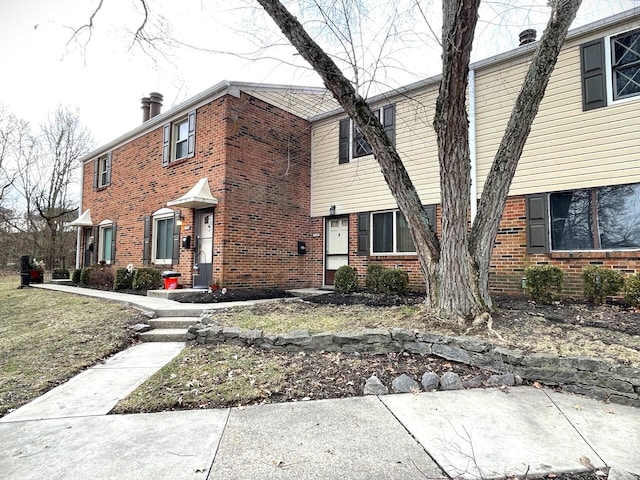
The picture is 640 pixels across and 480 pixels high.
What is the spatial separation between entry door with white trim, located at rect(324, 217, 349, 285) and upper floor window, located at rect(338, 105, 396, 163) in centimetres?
180

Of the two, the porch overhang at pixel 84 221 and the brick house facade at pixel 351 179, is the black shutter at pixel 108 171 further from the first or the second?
the porch overhang at pixel 84 221

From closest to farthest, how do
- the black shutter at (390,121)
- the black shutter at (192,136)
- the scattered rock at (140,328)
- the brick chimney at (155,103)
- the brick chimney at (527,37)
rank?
the scattered rock at (140,328)
the brick chimney at (527,37)
the black shutter at (390,121)
the black shutter at (192,136)
the brick chimney at (155,103)

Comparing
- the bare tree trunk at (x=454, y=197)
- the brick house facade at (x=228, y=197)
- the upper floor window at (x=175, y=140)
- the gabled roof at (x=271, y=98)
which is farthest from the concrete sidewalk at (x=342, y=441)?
the upper floor window at (x=175, y=140)

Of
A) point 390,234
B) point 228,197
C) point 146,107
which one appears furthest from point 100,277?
point 390,234

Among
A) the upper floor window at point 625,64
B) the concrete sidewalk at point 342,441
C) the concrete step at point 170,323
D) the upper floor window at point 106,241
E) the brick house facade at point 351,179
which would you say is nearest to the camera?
the concrete sidewalk at point 342,441

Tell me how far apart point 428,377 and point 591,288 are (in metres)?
4.19

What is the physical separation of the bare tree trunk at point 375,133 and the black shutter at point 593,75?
447 centimetres

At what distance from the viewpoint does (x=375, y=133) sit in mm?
4684

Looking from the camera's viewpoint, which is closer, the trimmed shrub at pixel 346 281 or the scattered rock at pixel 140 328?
the scattered rock at pixel 140 328

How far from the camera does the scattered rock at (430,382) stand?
3.38m

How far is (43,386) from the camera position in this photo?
3527 mm

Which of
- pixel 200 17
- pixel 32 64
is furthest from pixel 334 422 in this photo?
pixel 32 64

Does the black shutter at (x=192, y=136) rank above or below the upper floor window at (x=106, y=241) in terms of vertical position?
above

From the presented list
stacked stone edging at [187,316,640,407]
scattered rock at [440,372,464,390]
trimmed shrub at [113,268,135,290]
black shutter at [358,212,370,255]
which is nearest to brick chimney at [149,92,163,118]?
trimmed shrub at [113,268,135,290]
